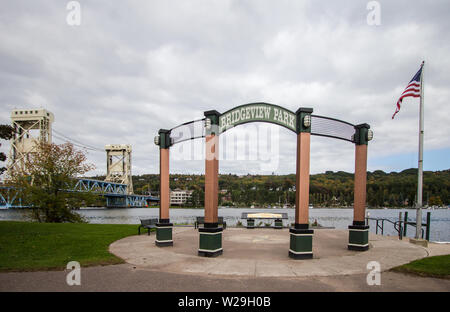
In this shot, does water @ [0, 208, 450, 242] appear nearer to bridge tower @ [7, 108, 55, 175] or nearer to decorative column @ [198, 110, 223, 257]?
bridge tower @ [7, 108, 55, 175]

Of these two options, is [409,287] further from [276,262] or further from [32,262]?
[32,262]

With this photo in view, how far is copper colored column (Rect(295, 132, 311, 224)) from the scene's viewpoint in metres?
8.26

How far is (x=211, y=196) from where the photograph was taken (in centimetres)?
877

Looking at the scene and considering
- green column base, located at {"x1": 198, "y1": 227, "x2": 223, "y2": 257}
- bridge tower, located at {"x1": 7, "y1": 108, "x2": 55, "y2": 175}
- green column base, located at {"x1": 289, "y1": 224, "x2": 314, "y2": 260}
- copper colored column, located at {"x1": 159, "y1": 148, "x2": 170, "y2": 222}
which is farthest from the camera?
bridge tower, located at {"x1": 7, "y1": 108, "x2": 55, "y2": 175}

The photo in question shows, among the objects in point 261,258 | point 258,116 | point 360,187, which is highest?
point 258,116

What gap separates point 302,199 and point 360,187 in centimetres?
299

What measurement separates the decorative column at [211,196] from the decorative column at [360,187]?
494cm

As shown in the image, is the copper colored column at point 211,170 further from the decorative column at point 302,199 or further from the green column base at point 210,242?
the decorative column at point 302,199

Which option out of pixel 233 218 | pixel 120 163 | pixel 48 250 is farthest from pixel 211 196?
pixel 120 163

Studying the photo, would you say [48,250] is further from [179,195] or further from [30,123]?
[179,195]

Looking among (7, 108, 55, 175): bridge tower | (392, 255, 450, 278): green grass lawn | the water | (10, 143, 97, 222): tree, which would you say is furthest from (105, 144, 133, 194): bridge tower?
(392, 255, 450, 278): green grass lawn

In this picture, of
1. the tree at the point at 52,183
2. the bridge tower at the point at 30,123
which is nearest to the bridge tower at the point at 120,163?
the bridge tower at the point at 30,123

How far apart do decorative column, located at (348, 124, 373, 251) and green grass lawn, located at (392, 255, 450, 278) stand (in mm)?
2094
